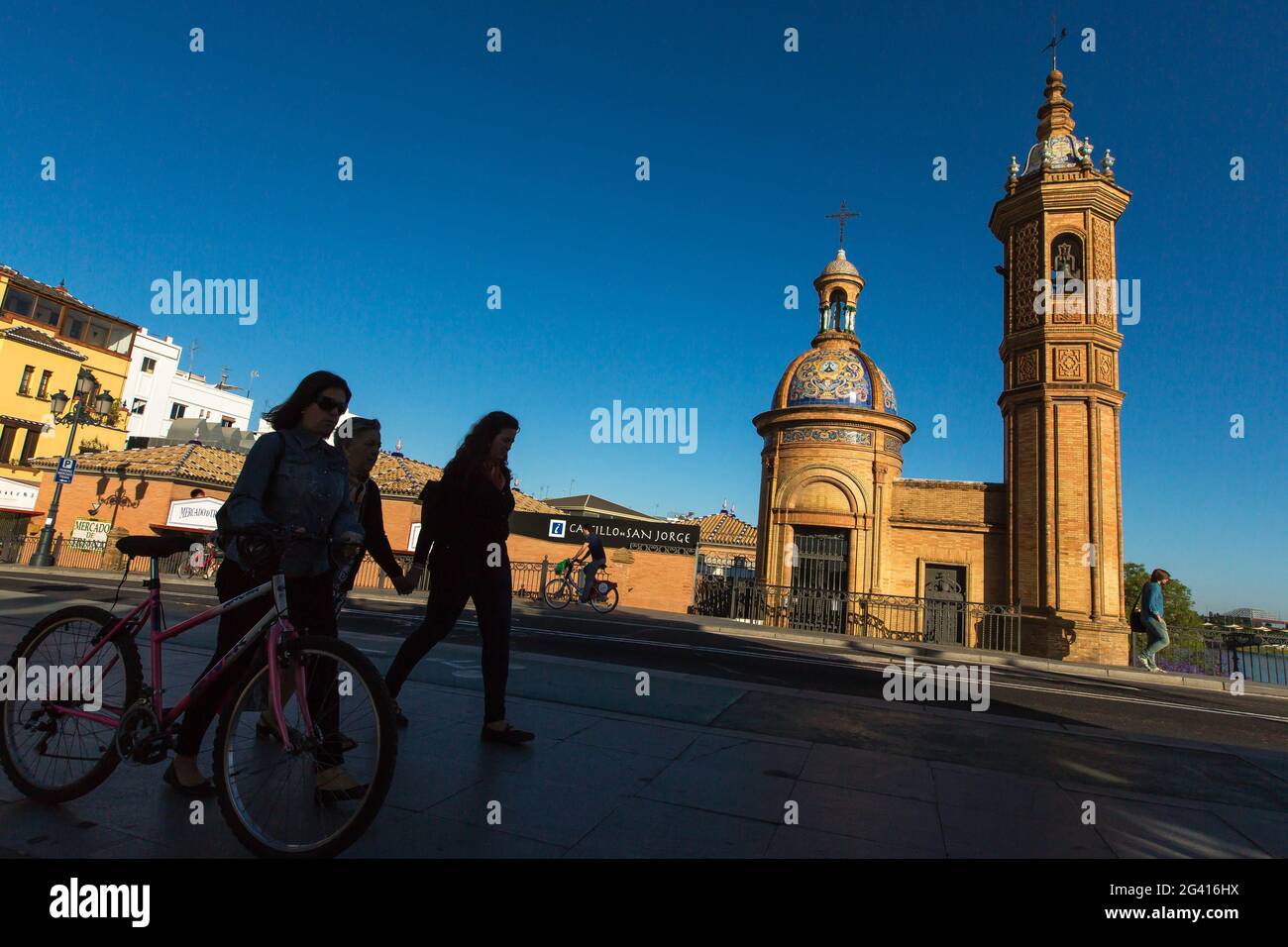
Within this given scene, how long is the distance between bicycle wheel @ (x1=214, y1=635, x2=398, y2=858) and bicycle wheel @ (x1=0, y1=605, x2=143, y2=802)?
0.55 metres

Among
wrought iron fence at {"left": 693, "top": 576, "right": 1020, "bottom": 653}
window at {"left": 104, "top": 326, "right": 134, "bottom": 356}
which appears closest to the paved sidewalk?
wrought iron fence at {"left": 693, "top": 576, "right": 1020, "bottom": 653}

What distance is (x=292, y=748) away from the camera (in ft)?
8.19

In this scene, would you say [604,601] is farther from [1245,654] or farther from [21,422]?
[21,422]

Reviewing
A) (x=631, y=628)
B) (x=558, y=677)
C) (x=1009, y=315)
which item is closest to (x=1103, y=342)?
(x=1009, y=315)

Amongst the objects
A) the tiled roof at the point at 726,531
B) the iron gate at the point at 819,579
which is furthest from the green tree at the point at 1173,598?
the iron gate at the point at 819,579

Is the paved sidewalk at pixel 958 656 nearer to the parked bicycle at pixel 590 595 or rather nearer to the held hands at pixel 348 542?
the parked bicycle at pixel 590 595

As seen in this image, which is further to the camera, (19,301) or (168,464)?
(19,301)

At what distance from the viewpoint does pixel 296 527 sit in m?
2.83

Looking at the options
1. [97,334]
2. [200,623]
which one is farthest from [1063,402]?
[97,334]

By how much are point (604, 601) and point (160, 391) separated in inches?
1908

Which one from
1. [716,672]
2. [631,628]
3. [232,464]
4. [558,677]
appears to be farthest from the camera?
[232,464]

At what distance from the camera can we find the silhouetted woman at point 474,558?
414cm

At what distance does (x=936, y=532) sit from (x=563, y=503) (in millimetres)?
34033
